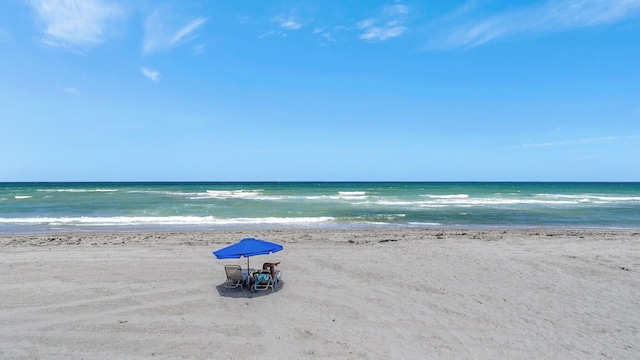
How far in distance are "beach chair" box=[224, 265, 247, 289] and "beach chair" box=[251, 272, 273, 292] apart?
0.40m

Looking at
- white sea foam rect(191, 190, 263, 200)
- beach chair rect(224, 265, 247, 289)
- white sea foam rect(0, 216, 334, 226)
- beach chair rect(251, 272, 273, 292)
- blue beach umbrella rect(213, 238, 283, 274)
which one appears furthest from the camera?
white sea foam rect(191, 190, 263, 200)

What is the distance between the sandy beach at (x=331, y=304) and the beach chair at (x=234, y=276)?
0.29 meters

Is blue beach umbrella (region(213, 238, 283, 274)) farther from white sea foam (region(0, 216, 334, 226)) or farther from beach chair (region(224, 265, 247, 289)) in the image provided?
white sea foam (region(0, 216, 334, 226))

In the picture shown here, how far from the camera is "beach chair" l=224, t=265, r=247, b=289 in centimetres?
860

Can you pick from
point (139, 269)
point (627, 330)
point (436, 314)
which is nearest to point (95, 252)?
point (139, 269)

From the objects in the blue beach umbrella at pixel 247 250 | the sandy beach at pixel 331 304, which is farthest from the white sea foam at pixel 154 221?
the blue beach umbrella at pixel 247 250

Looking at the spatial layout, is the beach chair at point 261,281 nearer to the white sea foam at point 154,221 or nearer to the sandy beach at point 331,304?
the sandy beach at point 331,304

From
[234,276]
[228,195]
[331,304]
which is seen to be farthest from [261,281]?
[228,195]

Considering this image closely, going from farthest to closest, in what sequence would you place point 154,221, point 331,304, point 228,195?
point 228,195 < point 154,221 < point 331,304

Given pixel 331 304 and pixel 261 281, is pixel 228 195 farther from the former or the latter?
pixel 331 304

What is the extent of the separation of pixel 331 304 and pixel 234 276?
2.56 meters

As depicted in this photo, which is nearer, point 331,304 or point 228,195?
point 331,304

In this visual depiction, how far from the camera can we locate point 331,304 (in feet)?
25.2

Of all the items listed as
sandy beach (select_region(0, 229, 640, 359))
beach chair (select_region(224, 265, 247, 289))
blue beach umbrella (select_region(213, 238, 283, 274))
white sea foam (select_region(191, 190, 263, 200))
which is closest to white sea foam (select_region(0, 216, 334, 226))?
sandy beach (select_region(0, 229, 640, 359))
